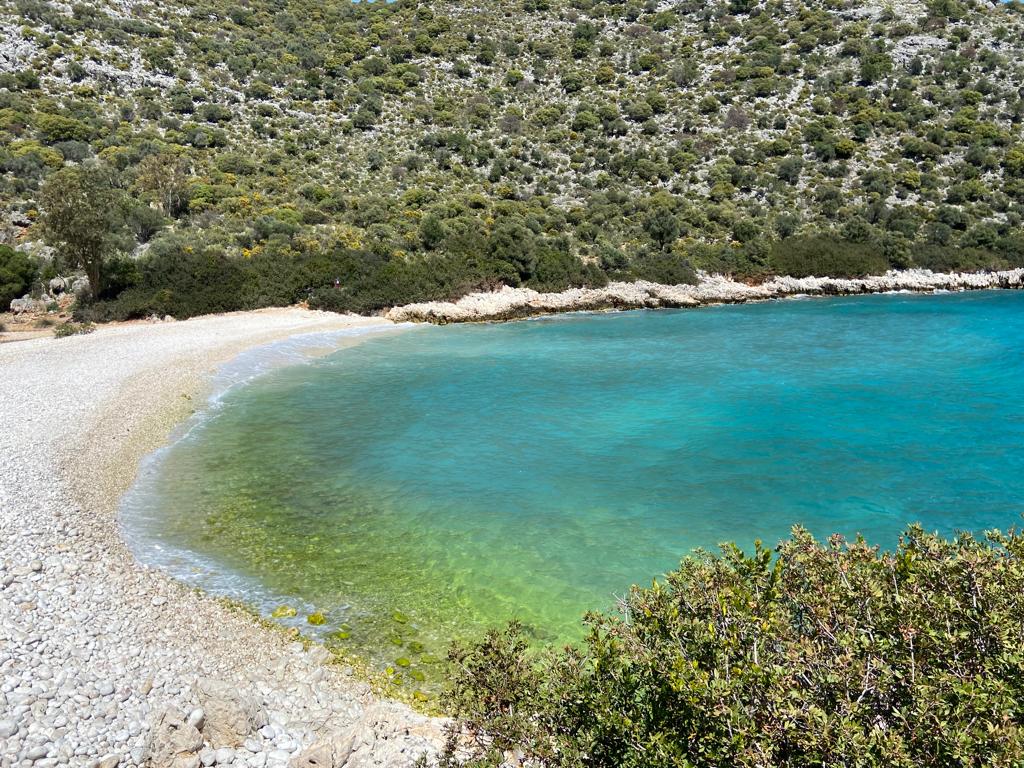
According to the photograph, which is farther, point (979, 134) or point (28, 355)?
point (979, 134)

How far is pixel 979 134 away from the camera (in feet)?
210

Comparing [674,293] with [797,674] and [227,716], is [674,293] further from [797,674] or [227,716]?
[797,674]

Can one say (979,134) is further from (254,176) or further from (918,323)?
(254,176)

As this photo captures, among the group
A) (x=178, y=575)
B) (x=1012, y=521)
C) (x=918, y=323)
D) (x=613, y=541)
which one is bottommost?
(x=918, y=323)

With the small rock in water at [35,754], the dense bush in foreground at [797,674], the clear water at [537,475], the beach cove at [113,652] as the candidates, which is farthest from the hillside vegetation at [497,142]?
the dense bush in foreground at [797,674]

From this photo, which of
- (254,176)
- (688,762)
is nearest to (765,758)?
(688,762)

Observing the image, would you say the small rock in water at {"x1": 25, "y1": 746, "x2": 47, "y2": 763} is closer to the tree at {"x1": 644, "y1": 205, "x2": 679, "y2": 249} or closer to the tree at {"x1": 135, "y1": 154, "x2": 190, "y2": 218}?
the tree at {"x1": 135, "y1": 154, "x2": 190, "y2": 218}

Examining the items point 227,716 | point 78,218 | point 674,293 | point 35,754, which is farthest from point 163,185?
point 227,716

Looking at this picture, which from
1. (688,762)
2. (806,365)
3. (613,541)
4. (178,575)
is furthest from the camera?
(806,365)

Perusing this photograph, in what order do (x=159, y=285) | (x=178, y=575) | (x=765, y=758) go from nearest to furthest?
(x=765, y=758) → (x=178, y=575) → (x=159, y=285)

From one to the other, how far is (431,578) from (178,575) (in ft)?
12.3

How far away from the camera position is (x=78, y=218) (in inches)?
1098

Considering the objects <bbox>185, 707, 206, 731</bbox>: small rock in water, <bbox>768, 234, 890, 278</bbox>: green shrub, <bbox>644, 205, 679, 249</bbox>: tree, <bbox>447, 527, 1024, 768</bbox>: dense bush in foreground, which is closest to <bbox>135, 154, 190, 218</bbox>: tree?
<bbox>644, 205, 679, 249</bbox>: tree

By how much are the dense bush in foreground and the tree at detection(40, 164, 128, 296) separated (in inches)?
1250
